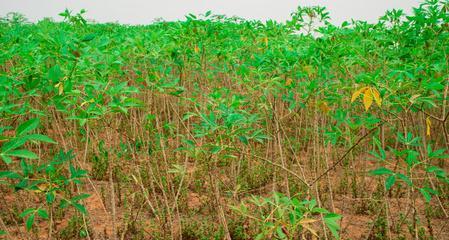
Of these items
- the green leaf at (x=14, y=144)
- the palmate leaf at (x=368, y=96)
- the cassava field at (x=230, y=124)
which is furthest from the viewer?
the cassava field at (x=230, y=124)

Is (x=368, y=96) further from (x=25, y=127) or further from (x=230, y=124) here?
(x=25, y=127)

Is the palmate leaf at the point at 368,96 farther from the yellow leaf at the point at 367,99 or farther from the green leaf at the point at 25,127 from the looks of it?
the green leaf at the point at 25,127

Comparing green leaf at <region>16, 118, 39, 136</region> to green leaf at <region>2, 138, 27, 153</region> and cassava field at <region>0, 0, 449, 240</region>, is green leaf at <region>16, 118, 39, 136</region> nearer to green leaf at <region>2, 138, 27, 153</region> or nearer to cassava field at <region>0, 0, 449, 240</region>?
green leaf at <region>2, 138, 27, 153</region>

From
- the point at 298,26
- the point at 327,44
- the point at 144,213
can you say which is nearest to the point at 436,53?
the point at 327,44

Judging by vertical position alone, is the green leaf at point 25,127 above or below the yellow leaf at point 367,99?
below

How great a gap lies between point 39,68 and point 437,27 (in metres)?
→ 2.58

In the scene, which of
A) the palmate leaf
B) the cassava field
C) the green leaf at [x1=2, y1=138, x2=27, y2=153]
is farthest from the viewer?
the cassava field

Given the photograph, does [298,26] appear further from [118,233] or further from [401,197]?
[118,233]

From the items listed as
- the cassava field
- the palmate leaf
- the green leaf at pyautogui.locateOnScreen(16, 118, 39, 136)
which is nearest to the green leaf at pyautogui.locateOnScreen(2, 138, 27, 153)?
the green leaf at pyautogui.locateOnScreen(16, 118, 39, 136)

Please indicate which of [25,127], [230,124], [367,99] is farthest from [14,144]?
[367,99]

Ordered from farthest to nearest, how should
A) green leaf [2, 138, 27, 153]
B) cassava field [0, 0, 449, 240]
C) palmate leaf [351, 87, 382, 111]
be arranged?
1. cassava field [0, 0, 449, 240]
2. palmate leaf [351, 87, 382, 111]
3. green leaf [2, 138, 27, 153]

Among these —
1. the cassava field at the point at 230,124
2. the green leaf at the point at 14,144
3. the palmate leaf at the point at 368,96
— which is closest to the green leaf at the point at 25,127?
the green leaf at the point at 14,144

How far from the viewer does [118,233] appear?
2836mm

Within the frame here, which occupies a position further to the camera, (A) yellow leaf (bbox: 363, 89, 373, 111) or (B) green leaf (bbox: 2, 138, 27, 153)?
(A) yellow leaf (bbox: 363, 89, 373, 111)
